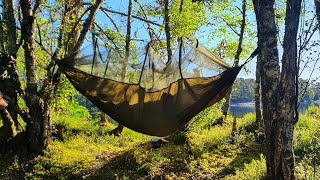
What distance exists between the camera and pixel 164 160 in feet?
17.1

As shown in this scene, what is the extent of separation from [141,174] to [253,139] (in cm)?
247

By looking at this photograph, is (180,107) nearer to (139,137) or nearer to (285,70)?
(285,70)

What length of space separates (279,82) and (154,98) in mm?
1535

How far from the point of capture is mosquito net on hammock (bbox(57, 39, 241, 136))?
3988mm

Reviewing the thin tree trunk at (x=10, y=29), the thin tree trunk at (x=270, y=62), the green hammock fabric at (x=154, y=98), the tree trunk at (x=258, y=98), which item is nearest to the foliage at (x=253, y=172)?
the thin tree trunk at (x=270, y=62)

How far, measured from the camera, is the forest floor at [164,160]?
15.8 feet

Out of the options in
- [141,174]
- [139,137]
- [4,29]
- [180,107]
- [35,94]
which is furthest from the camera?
[139,137]

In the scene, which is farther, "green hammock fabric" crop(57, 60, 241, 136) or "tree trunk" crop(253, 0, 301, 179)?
"green hammock fabric" crop(57, 60, 241, 136)

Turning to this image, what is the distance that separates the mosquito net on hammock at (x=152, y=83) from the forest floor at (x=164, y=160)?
106 cm

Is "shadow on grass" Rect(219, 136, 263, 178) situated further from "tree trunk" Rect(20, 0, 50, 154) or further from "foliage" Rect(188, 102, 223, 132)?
Answer: "tree trunk" Rect(20, 0, 50, 154)

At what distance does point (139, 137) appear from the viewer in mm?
7781

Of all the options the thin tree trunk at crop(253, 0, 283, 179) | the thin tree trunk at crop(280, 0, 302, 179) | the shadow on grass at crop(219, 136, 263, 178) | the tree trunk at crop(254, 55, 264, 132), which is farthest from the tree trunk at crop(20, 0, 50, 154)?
the tree trunk at crop(254, 55, 264, 132)

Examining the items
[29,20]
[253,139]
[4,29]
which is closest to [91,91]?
[29,20]

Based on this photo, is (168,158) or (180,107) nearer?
(180,107)
